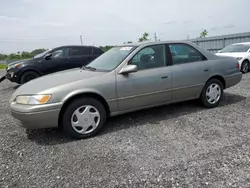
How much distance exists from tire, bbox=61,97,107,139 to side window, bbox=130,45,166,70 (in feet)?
3.35

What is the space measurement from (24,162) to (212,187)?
226cm

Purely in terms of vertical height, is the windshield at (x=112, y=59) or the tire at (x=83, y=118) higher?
the windshield at (x=112, y=59)

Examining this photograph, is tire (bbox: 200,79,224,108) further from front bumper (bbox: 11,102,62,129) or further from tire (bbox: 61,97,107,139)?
front bumper (bbox: 11,102,62,129)

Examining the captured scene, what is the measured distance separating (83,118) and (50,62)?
5152mm

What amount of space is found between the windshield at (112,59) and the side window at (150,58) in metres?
0.19

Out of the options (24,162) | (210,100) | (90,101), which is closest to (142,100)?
(90,101)

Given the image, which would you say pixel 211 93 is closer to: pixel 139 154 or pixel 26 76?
pixel 139 154

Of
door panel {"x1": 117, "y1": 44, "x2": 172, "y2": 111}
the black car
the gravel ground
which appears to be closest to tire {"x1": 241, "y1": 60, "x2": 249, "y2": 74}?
the gravel ground

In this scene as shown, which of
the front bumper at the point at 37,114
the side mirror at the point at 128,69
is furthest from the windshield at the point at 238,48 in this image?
the front bumper at the point at 37,114

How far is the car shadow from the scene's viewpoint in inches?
128

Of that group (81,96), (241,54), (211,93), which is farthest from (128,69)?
(241,54)

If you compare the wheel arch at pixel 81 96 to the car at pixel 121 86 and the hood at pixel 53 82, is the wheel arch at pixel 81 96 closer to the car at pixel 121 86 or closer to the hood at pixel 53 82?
the car at pixel 121 86

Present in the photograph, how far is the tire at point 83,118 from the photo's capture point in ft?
10.0

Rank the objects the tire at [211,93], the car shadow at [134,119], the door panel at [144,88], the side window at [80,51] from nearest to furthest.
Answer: the car shadow at [134,119] < the door panel at [144,88] < the tire at [211,93] < the side window at [80,51]
